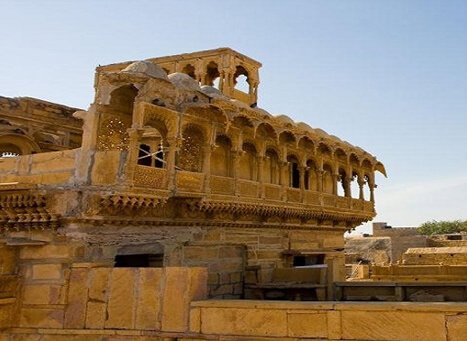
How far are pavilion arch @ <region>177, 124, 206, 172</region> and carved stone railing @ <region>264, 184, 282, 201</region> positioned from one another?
2.44 meters

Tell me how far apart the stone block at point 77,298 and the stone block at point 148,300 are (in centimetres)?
107

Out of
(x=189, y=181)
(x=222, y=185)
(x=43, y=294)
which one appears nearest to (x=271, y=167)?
(x=222, y=185)

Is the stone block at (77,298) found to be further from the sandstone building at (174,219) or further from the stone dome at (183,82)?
the stone dome at (183,82)

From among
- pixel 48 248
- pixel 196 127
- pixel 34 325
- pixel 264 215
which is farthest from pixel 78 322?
pixel 264 215

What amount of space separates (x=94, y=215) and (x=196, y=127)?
3560 millimetres

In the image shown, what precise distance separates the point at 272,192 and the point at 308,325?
8874 millimetres

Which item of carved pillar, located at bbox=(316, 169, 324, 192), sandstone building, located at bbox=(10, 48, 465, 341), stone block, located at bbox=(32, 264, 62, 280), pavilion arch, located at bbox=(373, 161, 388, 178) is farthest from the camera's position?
pavilion arch, located at bbox=(373, 161, 388, 178)

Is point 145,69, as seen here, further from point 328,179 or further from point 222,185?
point 328,179

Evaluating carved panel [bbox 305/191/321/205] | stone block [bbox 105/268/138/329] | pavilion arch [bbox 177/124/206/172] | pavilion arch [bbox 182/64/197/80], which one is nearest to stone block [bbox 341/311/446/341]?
stone block [bbox 105/268/138/329]

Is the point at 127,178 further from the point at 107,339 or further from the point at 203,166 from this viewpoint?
the point at 107,339

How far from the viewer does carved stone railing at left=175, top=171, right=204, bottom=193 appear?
417 inches

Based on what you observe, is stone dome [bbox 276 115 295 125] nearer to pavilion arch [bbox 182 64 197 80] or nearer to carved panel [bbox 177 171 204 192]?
carved panel [bbox 177 171 204 192]

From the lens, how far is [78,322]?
648 cm

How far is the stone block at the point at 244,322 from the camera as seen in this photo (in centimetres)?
520
